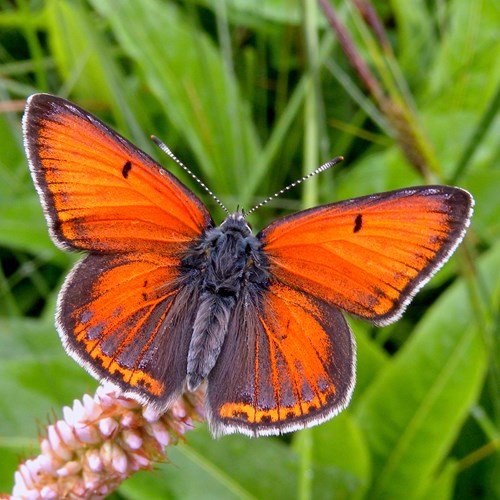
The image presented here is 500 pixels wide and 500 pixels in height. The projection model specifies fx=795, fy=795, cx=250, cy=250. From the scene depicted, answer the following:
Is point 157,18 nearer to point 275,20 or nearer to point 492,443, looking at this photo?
point 275,20

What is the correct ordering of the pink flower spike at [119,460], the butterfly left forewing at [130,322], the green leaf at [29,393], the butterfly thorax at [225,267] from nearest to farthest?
the pink flower spike at [119,460] < the butterfly left forewing at [130,322] < the butterfly thorax at [225,267] < the green leaf at [29,393]

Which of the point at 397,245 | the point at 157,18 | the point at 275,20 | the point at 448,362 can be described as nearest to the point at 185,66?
the point at 157,18

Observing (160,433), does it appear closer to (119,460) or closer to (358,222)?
(119,460)

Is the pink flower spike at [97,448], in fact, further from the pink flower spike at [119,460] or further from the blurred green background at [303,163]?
the blurred green background at [303,163]

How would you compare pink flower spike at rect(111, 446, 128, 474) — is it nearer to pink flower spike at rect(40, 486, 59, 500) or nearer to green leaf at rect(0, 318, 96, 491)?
pink flower spike at rect(40, 486, 59, 500)

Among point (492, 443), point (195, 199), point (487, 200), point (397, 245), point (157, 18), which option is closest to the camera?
point (397, 245)

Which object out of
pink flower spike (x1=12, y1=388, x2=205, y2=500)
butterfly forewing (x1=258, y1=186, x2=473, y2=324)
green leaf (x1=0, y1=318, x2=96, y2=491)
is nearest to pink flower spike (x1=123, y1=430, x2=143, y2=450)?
pink flower spike (x1=12, y1=388, x2=205, y2=500)

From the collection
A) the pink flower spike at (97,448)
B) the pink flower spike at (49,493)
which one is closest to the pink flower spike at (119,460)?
the pink flower spike at (97,448)

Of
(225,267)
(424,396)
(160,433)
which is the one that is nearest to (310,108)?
(225,267)
